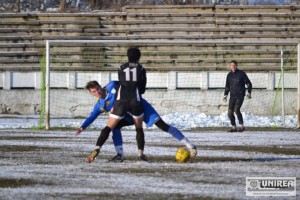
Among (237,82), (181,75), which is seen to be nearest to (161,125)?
(237,82)

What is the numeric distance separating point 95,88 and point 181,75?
76.8ft

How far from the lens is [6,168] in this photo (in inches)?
532

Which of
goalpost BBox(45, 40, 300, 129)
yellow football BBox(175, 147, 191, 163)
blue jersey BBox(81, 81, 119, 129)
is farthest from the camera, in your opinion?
goalpost BBox(45, 40, 300, 129)

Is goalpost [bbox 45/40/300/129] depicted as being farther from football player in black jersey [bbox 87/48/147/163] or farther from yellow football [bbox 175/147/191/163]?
football player in black jersey [bbox 87/48/147/163]

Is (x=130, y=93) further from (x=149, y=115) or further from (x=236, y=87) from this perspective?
(x=236, y=87)

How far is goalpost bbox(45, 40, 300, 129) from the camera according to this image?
34.5m

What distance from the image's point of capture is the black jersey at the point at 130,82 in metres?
14.0

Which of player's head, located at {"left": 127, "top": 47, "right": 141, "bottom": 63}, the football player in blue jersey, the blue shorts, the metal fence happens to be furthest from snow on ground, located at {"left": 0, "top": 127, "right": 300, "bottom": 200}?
the metal fence

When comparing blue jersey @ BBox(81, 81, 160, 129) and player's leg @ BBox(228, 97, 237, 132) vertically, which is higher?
blue jersey @ BBox(81, 81, 160, 129)

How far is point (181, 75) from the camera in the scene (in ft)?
123

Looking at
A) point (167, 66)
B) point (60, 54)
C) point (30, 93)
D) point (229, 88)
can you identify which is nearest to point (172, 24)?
point (167, 66)

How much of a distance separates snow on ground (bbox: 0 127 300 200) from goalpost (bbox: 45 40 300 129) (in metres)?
11.8

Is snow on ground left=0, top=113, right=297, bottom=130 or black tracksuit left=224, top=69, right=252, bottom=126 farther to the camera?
snow on ground left=0, top=113, right=297, bottom=130

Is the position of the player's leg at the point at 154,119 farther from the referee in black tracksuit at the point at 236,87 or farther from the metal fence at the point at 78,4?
the metal fence at the point at 78,4
